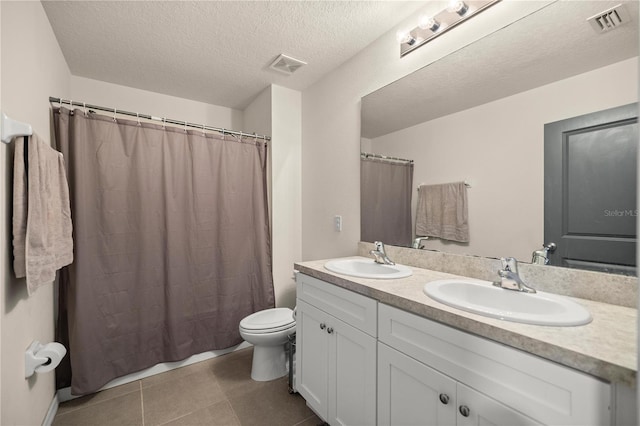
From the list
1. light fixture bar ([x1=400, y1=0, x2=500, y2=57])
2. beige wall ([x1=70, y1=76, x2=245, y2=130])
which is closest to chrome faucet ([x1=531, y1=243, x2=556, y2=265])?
light fixture bar ([x1=400, y1=0, x2=500, y2=57])

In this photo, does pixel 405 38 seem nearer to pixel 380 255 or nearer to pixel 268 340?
pixel 380 255

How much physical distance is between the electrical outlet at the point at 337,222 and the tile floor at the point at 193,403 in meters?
1.15

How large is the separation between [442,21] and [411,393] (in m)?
1.72

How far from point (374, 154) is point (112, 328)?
212cm

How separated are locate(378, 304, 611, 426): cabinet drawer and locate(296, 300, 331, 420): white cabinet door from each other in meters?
0.53

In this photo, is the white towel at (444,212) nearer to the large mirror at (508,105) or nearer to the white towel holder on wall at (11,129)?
the large mirror at (508,105)

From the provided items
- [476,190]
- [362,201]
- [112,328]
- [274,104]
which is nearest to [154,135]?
[274,104]

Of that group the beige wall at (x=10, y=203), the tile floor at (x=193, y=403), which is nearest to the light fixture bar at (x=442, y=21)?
the beige wall at (x=10, y=203)

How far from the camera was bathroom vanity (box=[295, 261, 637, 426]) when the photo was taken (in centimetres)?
63

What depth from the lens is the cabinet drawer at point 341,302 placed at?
1160mm

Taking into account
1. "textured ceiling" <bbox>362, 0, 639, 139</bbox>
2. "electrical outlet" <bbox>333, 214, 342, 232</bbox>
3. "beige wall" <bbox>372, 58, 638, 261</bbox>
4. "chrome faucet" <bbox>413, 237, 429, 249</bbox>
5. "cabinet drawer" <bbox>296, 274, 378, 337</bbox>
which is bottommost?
"cabinet drawer" <bbox>296, 274, 378, 337</bbox>

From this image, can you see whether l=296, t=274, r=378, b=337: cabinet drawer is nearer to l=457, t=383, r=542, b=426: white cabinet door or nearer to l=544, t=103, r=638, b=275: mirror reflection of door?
l=457, t=383, r=542, b=426: white cabinet door

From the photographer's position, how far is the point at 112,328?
6.11ft

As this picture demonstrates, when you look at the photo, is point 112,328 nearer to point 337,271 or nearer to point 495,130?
point 337,271
